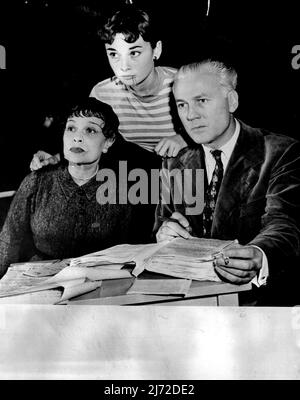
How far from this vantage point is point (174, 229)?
2154 millimetres

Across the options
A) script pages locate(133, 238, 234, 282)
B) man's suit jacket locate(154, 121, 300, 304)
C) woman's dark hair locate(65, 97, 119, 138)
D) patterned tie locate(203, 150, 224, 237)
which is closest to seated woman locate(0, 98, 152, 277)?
woman's dark hair locate(65, 97, 119, 138)

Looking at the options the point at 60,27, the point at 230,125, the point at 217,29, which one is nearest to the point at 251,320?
the point at 230,125

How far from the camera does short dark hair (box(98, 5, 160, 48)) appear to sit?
2.15 m

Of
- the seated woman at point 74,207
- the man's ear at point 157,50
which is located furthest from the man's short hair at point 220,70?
the seated woman at point 74,207

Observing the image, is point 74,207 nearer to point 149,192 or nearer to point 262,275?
point 149,192

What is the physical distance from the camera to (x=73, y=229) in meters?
2.18

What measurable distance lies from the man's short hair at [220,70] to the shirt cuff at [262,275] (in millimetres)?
619

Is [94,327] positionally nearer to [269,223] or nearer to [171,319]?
[171,319]

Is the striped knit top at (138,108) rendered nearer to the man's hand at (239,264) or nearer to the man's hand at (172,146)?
the man's hand at (172,146)

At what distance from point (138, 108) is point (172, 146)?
0.65 feet

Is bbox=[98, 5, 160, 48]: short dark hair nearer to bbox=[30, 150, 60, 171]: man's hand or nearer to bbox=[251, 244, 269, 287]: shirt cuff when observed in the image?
bbox=[30, 150, 60, 171]: man's hand

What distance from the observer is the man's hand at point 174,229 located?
215cm

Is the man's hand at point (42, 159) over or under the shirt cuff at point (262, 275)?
over

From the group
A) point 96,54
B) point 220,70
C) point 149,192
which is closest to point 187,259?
point 149,192
